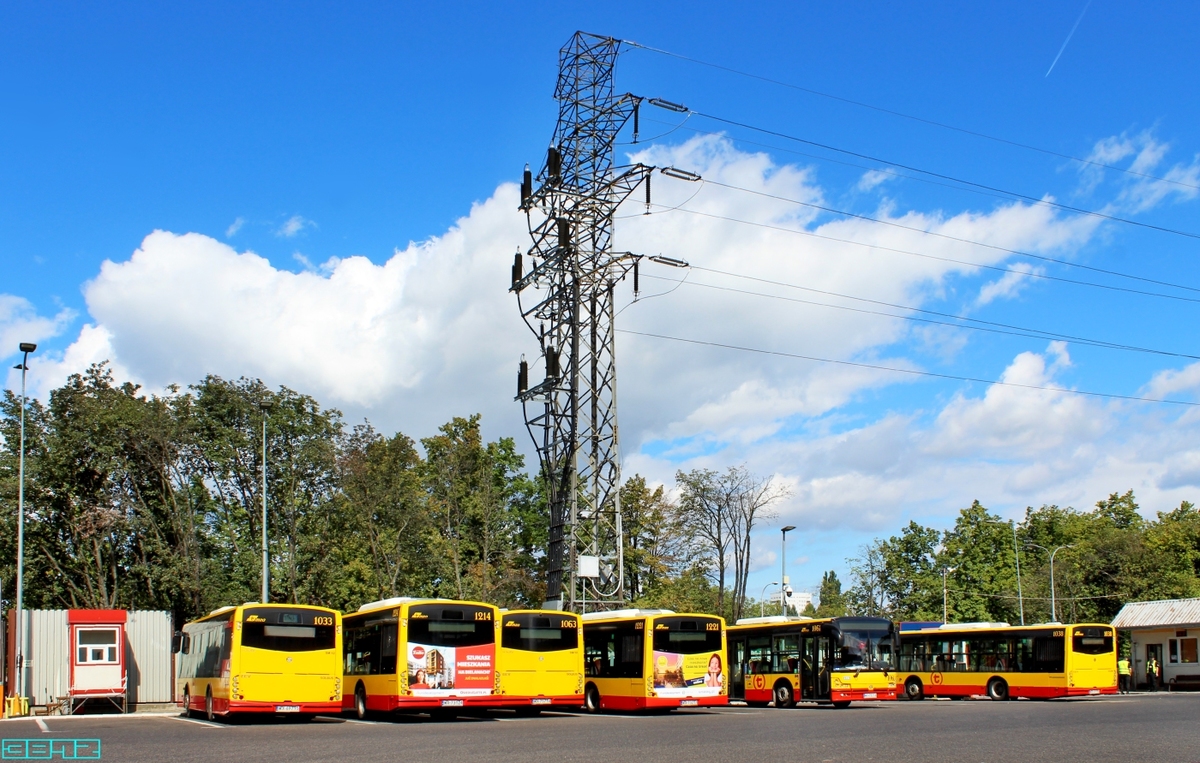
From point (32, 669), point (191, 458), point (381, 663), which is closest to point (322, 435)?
point (191, 458)

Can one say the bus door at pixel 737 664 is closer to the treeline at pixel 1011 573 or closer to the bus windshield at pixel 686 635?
the bus windshield at pixel 686 635

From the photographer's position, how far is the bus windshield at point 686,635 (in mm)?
29609

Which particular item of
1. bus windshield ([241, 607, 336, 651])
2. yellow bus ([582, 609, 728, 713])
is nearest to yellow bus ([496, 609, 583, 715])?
yellow bus ([582, 609, 728, 713])

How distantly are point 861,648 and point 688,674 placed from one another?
6.66 meters

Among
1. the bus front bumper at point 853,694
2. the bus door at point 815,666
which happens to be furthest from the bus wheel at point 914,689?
the bus door at point 815,666

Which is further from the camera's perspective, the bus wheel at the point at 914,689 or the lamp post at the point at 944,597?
the lamp post at the point at 944,597

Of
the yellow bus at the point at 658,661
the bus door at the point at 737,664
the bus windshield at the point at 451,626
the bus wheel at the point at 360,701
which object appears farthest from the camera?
the bus door at the point at 737,664

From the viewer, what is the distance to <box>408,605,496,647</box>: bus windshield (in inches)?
1036

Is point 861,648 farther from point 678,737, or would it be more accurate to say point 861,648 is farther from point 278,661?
point 278,661

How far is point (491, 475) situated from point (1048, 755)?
173 ft

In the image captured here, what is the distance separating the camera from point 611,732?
21094mm

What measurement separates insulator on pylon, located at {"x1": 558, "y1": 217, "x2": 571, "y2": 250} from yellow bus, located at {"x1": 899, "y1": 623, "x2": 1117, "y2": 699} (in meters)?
20.4

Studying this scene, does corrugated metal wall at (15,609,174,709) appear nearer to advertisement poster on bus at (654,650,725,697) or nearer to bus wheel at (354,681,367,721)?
bus wheel at (354,681,367,721)

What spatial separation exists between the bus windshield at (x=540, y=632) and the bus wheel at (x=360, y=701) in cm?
369
